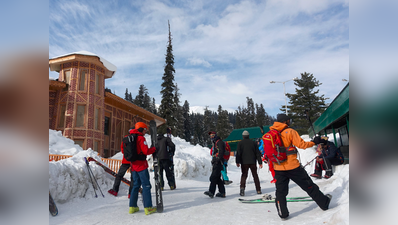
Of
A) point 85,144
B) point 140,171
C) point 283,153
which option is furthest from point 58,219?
point 85,144

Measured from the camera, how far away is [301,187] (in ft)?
13.2

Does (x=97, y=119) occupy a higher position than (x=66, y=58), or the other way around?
(x=66, y=58)

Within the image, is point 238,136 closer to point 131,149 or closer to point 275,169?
point 275,169

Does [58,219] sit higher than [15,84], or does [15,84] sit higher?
[15,84]

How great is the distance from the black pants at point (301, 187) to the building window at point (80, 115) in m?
16.5

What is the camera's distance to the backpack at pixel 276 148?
4.10 metres

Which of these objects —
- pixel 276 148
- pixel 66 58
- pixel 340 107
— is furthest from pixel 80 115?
pixel 340 107

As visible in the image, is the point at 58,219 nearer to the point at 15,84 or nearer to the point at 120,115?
the point at 15,84

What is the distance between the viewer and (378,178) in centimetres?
176

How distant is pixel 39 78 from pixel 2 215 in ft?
3.03

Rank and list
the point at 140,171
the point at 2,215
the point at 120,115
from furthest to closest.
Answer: the point at 120,115 → the point at 140,171 → the point at 2,215

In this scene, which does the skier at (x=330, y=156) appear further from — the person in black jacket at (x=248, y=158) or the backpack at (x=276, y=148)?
the backpack at (x=276, y=148)

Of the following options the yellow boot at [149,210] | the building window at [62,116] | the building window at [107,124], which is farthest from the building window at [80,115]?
Result: the yellow boot at [149,210]

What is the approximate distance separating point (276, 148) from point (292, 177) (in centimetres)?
58
